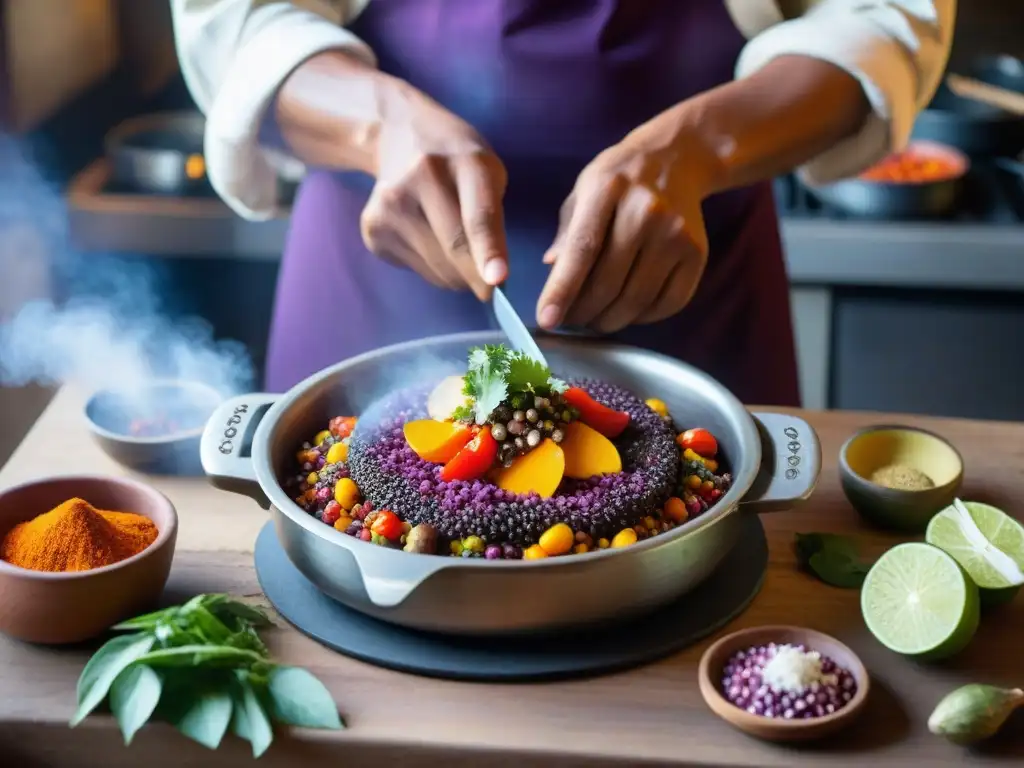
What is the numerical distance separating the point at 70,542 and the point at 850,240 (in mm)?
1826

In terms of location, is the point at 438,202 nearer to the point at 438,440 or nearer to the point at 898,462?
the point at 438,440

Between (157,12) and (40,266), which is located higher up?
(157,12)

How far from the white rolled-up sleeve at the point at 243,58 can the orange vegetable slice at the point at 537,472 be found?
0.66 meters

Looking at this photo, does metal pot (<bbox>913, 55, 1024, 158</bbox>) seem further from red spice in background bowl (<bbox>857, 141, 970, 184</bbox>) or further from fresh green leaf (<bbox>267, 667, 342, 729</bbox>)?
fresh green leaf (<bbox>267, 667, 342, 729</bbox>)

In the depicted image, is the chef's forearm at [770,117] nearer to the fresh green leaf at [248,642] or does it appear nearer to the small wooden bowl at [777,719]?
the small wooden bowl at [777,719]

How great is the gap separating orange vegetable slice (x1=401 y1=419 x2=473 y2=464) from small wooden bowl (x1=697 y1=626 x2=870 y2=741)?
1.01 feet

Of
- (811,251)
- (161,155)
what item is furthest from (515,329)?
(161,155)

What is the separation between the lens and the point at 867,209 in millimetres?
2605

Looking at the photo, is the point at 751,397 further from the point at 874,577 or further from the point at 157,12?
the point at 157,12

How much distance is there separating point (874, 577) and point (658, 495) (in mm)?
212

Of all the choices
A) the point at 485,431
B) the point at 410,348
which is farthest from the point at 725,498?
the point at 410,348

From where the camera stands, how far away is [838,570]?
1.26 meters

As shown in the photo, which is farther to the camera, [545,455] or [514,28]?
[514,28]

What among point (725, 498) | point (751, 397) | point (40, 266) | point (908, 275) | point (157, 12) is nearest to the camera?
point (725, 498)
